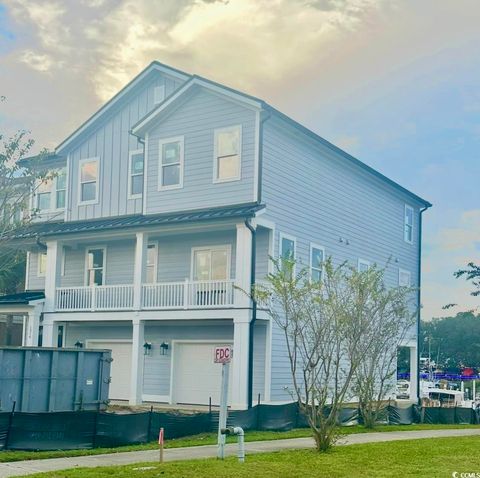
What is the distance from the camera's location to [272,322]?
24062mm

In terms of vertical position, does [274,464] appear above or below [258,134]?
below

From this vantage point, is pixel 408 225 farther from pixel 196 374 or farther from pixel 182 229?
pixel 182 229

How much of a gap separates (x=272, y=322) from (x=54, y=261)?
8615mm

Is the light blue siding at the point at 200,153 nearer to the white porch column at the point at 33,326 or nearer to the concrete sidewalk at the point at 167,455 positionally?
the white porch column at the point at 33,326

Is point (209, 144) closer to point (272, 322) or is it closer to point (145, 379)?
point (272, 322)

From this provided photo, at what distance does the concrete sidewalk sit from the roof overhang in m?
10.7

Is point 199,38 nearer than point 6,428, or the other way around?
point 6,428

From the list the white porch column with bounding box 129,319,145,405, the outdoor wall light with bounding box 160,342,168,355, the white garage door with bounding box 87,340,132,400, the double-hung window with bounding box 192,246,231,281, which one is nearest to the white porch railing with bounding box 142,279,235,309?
the white porch column with bounding box 129,319,145,405

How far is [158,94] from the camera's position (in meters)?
28.3

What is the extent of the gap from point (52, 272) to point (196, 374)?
6.44m

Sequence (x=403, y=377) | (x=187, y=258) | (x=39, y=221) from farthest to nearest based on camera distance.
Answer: (x=403, y=377)
(x=39, y=221)
(x=187, y=258)

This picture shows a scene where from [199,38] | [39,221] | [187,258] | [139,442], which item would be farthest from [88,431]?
[39,221]

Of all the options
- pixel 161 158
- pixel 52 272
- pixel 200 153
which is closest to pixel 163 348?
pixel 52 272

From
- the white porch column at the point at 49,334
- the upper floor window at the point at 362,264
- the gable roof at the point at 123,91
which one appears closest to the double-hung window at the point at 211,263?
the white porch column at the point at 49,334
